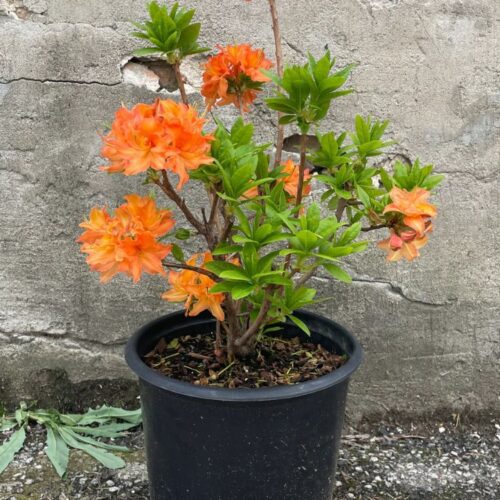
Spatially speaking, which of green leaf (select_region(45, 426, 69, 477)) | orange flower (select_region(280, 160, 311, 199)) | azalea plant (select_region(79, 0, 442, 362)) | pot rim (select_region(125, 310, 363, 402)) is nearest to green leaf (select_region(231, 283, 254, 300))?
azalea plant (select_region(79, 0, 442, 362))

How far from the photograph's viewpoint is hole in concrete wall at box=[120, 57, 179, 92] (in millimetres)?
1807

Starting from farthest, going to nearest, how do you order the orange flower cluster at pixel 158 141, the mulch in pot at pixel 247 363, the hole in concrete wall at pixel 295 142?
1. the hole in concrete wall at pixel 295 142
2. the mulch in pot at pixel 247 363
3. the orange flower cluster at pixel 158 141

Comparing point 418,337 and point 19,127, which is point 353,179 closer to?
point 418,337

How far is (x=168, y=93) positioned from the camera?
180 cm

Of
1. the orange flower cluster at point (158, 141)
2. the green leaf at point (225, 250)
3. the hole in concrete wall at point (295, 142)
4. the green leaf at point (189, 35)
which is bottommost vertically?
the green leaf at point (225, 250)

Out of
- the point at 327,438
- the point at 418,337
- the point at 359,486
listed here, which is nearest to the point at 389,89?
the point at 418,337

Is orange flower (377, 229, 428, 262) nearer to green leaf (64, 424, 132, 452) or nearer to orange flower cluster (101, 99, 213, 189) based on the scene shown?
orange flower cluster (101, 99, 213, 189)

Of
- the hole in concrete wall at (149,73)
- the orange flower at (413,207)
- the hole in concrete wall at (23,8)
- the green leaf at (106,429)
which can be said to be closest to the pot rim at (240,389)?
the orange flower at (413,207)

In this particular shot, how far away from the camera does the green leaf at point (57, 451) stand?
5.79ft

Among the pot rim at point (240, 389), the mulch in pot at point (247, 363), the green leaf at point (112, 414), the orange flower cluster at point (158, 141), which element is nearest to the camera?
the orange flower cluster at point (158, 141)

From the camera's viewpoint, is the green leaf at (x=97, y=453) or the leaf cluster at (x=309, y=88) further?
the green leaf at (x=97, y=453)

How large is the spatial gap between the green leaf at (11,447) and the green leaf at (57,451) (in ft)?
0.28

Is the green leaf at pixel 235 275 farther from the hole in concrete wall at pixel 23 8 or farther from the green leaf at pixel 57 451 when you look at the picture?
the hole in concrete wall at pixel 23 8

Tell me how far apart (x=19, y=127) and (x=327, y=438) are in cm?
131
